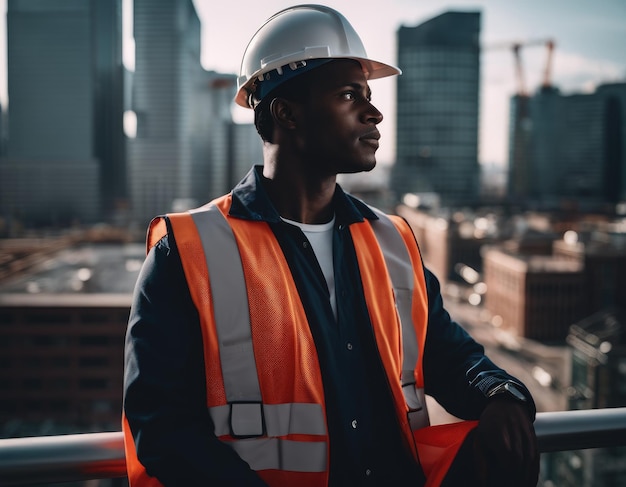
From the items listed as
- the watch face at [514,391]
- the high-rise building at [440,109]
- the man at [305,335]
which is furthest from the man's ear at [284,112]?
the high-rise building at [440,109]

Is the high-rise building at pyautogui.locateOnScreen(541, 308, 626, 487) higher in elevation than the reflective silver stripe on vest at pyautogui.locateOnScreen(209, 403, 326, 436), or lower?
lower

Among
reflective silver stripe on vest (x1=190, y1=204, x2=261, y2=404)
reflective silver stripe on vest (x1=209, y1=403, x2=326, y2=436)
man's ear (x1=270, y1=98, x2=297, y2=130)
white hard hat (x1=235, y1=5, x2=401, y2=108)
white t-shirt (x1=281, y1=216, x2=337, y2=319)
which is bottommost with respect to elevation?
reflective silver stripe on vest (x1=209, y1=403, x2=326, y2=436)

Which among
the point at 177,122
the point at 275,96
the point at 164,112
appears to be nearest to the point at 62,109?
the point at 164,112

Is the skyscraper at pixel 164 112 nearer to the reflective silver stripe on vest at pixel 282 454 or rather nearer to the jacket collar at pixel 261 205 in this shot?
the jacket collar at pixel 261 205

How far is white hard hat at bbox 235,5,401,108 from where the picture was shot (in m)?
1.59

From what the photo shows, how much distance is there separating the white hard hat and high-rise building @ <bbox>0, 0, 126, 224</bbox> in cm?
4116

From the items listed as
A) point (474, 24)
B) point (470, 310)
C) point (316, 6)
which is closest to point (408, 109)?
point (474, 24)

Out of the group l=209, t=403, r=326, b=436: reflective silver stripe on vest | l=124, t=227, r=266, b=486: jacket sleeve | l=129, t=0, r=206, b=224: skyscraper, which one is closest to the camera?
l=124, t=227, r=266, b=486: jacket sleeve

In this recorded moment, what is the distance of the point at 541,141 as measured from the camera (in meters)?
88.4

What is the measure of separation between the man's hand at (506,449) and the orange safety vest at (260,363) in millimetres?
61

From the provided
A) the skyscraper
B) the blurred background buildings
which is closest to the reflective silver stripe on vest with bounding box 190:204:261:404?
the blurred background buildings

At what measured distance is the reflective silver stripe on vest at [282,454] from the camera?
131 cm

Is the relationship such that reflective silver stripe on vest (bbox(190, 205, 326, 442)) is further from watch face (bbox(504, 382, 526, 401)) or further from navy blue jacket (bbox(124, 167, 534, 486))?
watch face (bbox(504, 382, 526, 401))

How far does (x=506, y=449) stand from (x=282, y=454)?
18.1 inches
